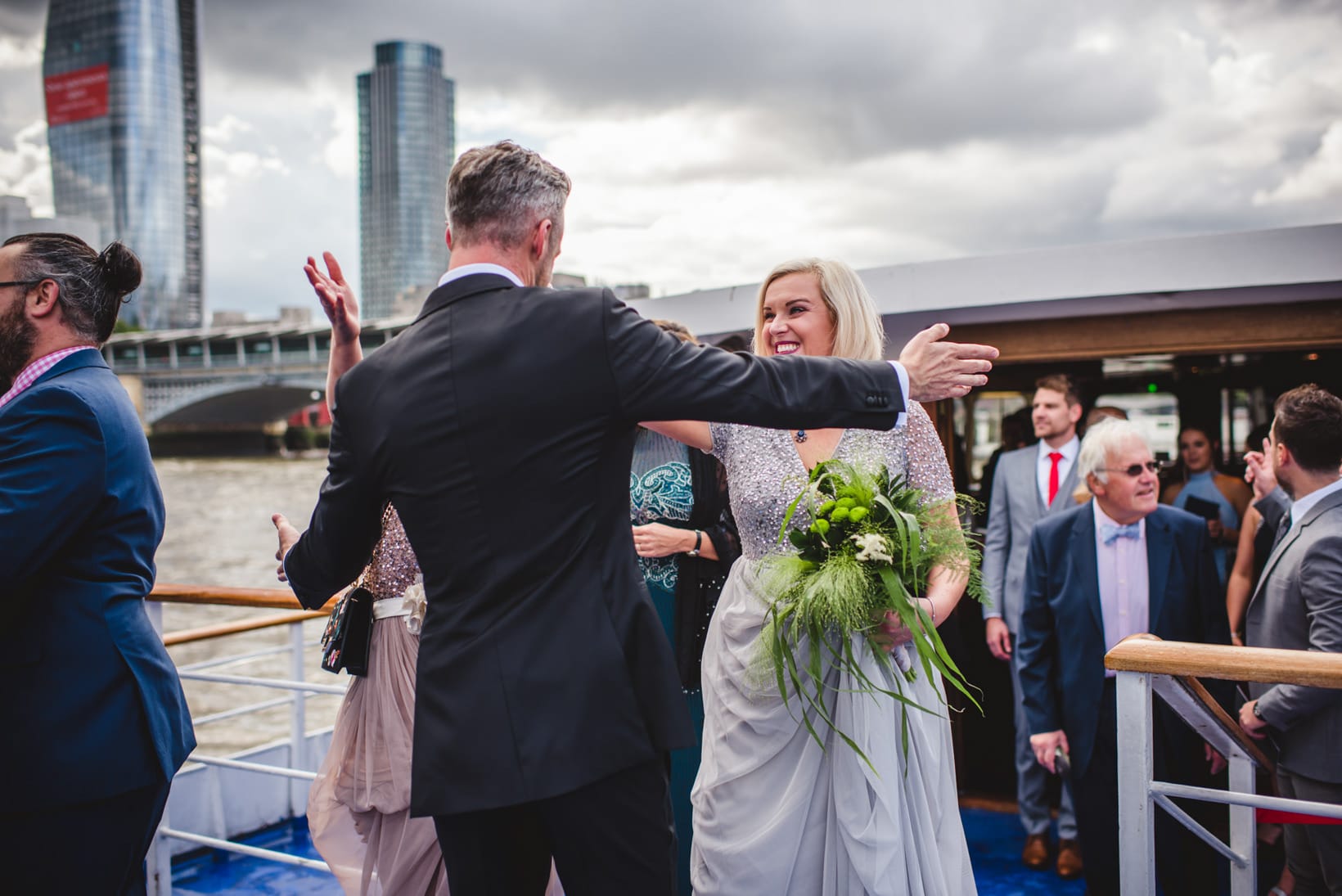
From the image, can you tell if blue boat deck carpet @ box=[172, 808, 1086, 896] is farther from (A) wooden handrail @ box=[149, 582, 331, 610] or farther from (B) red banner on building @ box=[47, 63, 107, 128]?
(B) red banner on building @ box=[47, 63, 107, 128]

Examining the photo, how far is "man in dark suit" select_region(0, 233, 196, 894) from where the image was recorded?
1.65m

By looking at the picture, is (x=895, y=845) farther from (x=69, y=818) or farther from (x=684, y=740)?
(x=69, y=818)

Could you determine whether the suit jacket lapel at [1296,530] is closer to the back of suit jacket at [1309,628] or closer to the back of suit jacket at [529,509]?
the back of suit jacket at [1309,628]

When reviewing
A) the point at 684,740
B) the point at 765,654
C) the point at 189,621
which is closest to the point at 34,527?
the point at 684,740

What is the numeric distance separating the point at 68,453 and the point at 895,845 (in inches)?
70.5

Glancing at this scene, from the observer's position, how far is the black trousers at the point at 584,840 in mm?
1364

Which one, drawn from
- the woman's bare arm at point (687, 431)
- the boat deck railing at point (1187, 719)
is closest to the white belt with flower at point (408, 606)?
the woman's bare arm at point (687, 431)

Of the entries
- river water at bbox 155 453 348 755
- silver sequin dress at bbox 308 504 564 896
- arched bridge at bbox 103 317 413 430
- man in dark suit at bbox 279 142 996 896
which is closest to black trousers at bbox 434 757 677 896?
man in dark suit at bbox 279 142 996 896

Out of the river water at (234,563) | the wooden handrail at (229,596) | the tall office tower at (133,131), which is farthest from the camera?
the tall office tower at (133,131)

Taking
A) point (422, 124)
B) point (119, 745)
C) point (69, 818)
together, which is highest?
point (422, 124)

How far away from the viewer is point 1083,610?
302 cm

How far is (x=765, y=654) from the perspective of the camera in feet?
6.34

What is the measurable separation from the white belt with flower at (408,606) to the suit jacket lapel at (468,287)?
921 millimetres

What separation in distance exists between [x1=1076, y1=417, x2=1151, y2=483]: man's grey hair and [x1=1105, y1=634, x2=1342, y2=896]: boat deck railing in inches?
42.0
